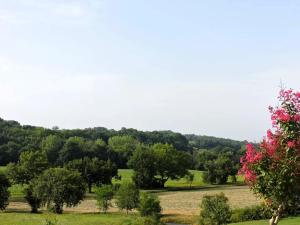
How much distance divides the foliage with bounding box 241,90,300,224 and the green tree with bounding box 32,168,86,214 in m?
55.7

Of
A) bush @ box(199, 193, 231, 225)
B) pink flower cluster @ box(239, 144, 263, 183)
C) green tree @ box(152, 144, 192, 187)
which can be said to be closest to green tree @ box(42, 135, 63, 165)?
green tree @ box(152, 144, 192, 187)

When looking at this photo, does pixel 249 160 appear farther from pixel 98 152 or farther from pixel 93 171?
pixel 98 152

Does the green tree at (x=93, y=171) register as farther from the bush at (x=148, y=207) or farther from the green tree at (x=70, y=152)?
the bush at (x=148, y=207)

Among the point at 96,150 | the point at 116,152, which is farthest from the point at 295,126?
the point at 116,152

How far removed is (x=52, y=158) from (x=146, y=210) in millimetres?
92049

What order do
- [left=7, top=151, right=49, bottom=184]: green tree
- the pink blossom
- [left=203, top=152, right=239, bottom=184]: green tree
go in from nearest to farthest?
the pink blossom, [left=7, top=151, right=49, bottom=184]: green tree, [left=203, top=152, right=239, bottom=184]: green tree

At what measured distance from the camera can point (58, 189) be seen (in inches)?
2628

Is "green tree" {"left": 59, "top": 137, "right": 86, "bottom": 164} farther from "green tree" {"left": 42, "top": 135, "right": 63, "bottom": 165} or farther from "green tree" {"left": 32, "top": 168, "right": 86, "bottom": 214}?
"green tree" {"left": 32, "top": 168, "right": 86, "bottom": 214}

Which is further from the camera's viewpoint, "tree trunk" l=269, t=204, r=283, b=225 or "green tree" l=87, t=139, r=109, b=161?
"green tree" l=87, t=139, r=109, b=161

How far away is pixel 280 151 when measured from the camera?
1428 centimetres

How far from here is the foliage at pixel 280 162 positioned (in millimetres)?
13883

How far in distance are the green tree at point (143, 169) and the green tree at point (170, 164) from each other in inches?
78.7

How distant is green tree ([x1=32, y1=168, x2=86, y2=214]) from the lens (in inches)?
2638

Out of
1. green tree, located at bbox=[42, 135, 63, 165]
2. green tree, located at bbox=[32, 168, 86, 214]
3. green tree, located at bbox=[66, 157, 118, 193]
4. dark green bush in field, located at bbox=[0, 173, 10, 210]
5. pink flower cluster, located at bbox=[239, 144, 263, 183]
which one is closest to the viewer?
pink flower cluster, located at bbox=[239, 144, 263, 183]
